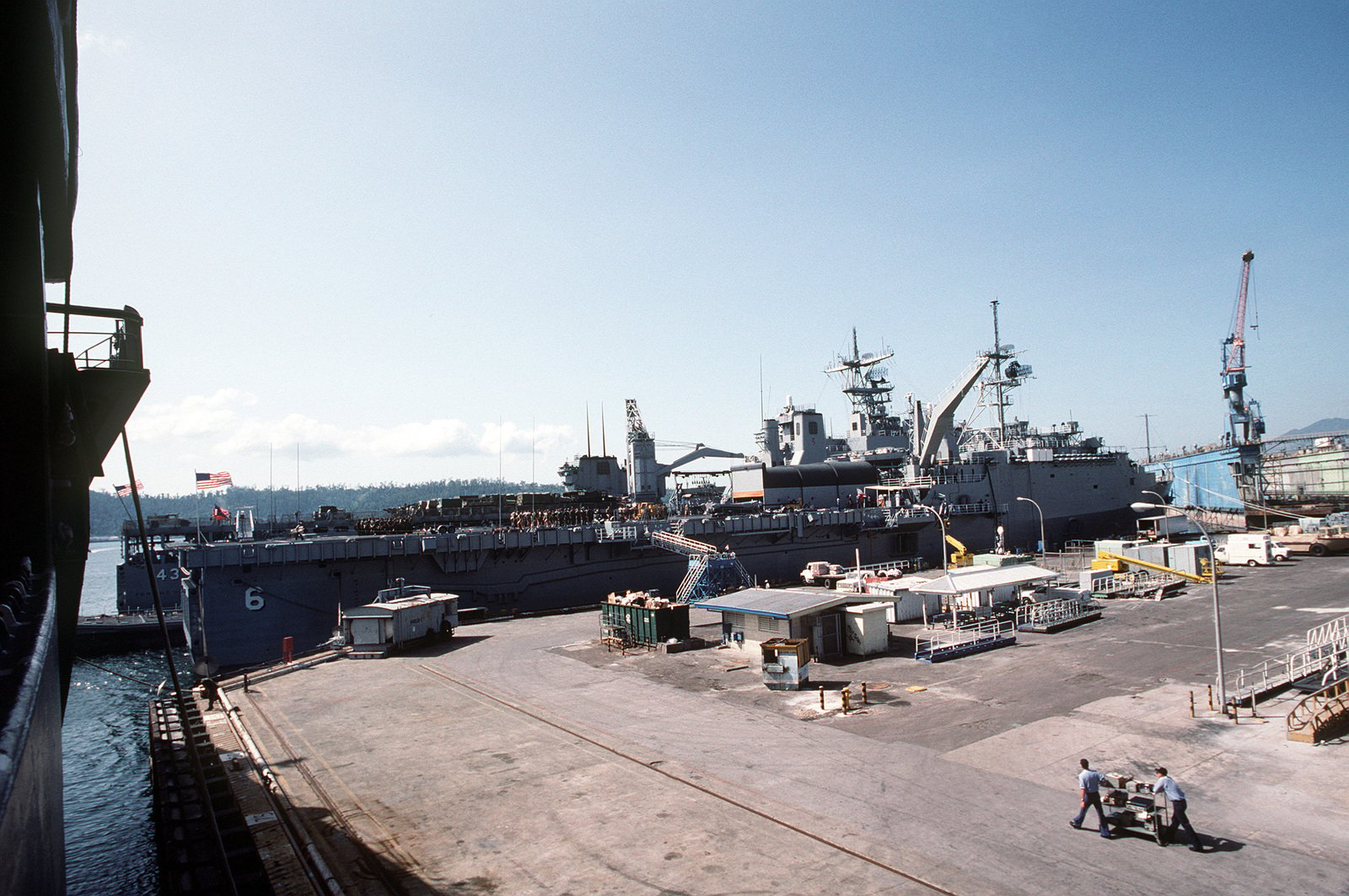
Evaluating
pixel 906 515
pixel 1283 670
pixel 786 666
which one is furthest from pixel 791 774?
pixel 906 515

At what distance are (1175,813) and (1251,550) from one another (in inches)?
1697

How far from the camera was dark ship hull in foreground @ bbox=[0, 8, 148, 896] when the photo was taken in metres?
3.74

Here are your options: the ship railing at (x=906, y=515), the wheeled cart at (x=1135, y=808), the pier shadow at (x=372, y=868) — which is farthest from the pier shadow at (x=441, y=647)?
the ship railing at (x=906, y=515)

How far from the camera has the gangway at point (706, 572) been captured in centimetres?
3822

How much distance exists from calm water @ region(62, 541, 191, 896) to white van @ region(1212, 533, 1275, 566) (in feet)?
176

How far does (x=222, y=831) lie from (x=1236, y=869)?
1670cm

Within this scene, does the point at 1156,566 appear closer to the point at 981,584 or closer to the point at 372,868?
the point at 981,584

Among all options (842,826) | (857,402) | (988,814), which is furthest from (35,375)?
(857,402)

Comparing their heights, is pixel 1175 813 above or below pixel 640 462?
below

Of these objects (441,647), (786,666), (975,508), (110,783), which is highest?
(975,508)

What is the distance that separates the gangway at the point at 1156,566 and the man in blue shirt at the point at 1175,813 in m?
33.0

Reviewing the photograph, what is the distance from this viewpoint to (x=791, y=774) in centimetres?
1537

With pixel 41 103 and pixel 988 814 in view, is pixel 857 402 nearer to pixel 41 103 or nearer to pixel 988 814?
pixel 988 814

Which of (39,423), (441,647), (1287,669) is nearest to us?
(39,423)
